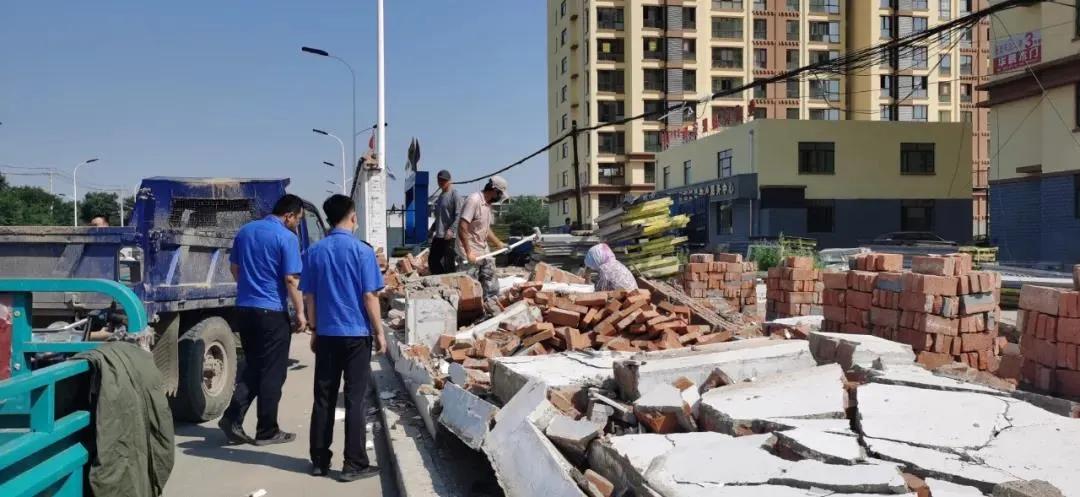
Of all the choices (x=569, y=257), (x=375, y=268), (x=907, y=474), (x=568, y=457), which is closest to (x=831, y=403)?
(x=907, y=474)

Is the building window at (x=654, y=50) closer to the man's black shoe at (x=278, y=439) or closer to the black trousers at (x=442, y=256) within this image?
the black trousers at (x=442, y=256)

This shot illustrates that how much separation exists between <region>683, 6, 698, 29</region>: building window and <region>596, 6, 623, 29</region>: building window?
487 centimetres

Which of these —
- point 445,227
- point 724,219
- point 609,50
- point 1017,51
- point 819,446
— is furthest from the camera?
point 609,50

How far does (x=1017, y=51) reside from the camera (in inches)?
904

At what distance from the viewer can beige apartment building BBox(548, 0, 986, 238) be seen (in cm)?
5772

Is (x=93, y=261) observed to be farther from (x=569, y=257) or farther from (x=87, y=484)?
(x=569, y=257)

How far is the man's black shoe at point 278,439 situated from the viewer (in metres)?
5.59

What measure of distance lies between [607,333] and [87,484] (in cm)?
475

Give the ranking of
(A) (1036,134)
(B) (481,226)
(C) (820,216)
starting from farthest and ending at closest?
1. (C) (820,216)
2. (A) (1036,134)
3. (B) (481,226)

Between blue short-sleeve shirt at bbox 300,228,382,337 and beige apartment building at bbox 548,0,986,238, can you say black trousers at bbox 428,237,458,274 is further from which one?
beige apartment building at bbox 548,0,986,238

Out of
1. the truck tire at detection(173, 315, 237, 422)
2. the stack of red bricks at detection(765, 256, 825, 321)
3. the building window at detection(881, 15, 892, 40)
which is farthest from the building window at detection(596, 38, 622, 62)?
the truck tire at detection(173, 315, 237, 422)

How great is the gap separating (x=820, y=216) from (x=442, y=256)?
94.1 feet

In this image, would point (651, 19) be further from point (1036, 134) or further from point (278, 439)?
point (278, 439)

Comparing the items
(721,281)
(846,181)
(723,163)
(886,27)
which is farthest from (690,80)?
(721,281)
